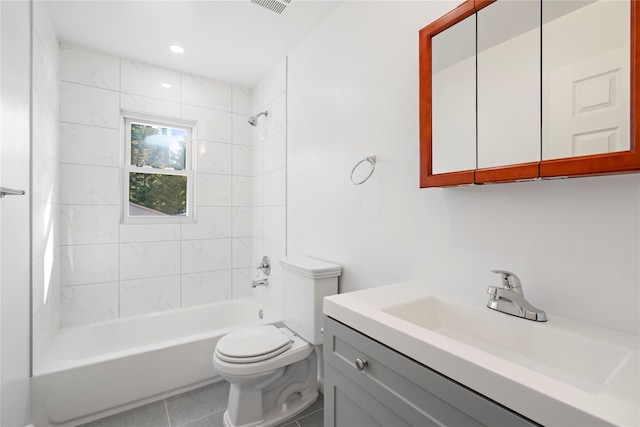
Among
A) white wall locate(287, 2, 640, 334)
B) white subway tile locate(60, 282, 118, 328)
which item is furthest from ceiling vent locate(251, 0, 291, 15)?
white subway tile locate(60, 282, 118, 328)

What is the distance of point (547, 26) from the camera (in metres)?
0.91

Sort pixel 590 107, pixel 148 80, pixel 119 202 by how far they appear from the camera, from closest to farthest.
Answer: pixel 590 107 < pixel 119 202 < pixel 148 80

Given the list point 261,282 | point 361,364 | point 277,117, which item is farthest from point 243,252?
point 361,364

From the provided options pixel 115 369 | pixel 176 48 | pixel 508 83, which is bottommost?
pixel 115 369

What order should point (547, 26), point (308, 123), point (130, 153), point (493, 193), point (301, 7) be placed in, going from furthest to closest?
point (130, 153) → point (308, 123) → point (301, 7) → point (493, 193) → point (547, 26)

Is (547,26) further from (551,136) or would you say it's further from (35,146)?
(35,146)

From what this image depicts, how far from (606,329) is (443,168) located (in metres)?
0.71

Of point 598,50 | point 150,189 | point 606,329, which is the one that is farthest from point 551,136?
point 150,189

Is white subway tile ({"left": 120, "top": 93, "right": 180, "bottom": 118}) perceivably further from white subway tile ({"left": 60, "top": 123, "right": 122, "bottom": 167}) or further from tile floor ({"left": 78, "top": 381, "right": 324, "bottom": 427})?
tile floor ({"left": 78, "top": 381, "right": 324, "bottom": 427})

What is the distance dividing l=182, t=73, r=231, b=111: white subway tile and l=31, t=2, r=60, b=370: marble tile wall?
3.03 ft

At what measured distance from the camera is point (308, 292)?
1.78 m

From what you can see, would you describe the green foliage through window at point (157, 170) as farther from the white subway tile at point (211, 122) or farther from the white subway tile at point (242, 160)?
the white subway tile at point (242, 160)

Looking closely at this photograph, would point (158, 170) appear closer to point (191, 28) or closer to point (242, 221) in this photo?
point (242, 221)

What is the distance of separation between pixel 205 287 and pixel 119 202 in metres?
1.09
